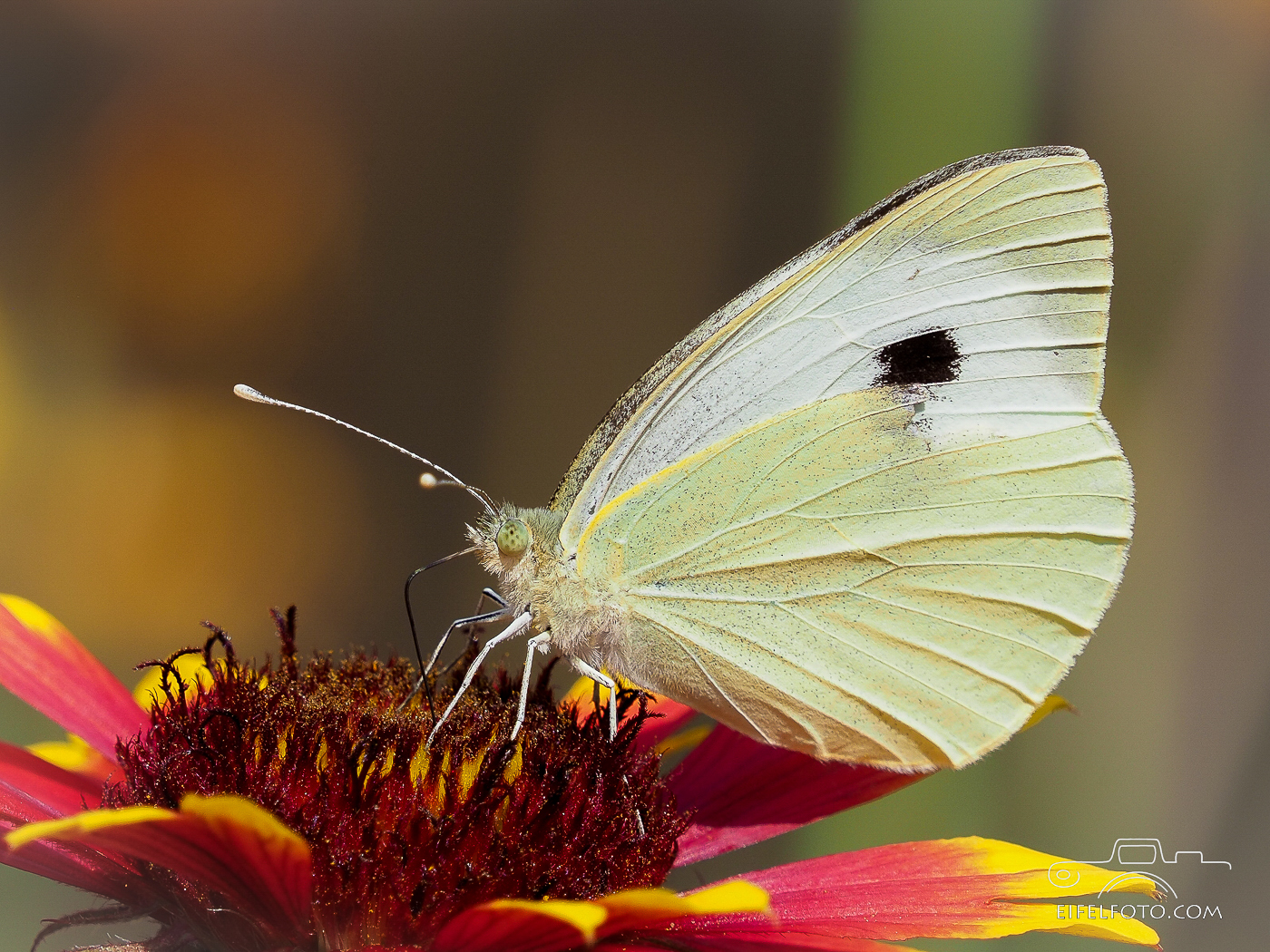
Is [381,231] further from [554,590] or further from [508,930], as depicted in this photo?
[508,930]

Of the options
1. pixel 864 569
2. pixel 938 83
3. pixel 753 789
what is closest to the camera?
pixel 864 569

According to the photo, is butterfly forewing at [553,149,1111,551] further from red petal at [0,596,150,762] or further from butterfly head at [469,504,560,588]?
red petal at [0,596,150,762]

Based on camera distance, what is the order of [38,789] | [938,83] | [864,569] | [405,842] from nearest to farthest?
[405,842], [38,789], [864,569], [938,83]

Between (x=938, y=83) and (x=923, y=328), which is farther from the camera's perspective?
(x=938, y=83)

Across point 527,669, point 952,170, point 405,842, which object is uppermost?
point 952,170

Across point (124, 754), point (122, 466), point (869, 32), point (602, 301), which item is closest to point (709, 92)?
point (602, 301)

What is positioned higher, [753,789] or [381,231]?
[381,231]

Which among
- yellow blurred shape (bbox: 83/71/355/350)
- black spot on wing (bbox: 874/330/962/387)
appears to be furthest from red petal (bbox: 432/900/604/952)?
yellow blurred shape (bbox: 83/71/355/350)

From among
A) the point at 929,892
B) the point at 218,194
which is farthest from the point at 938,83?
the point at 218,194

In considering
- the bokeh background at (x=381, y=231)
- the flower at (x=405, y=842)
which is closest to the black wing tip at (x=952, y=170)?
the flower at (x=405, y=842)
